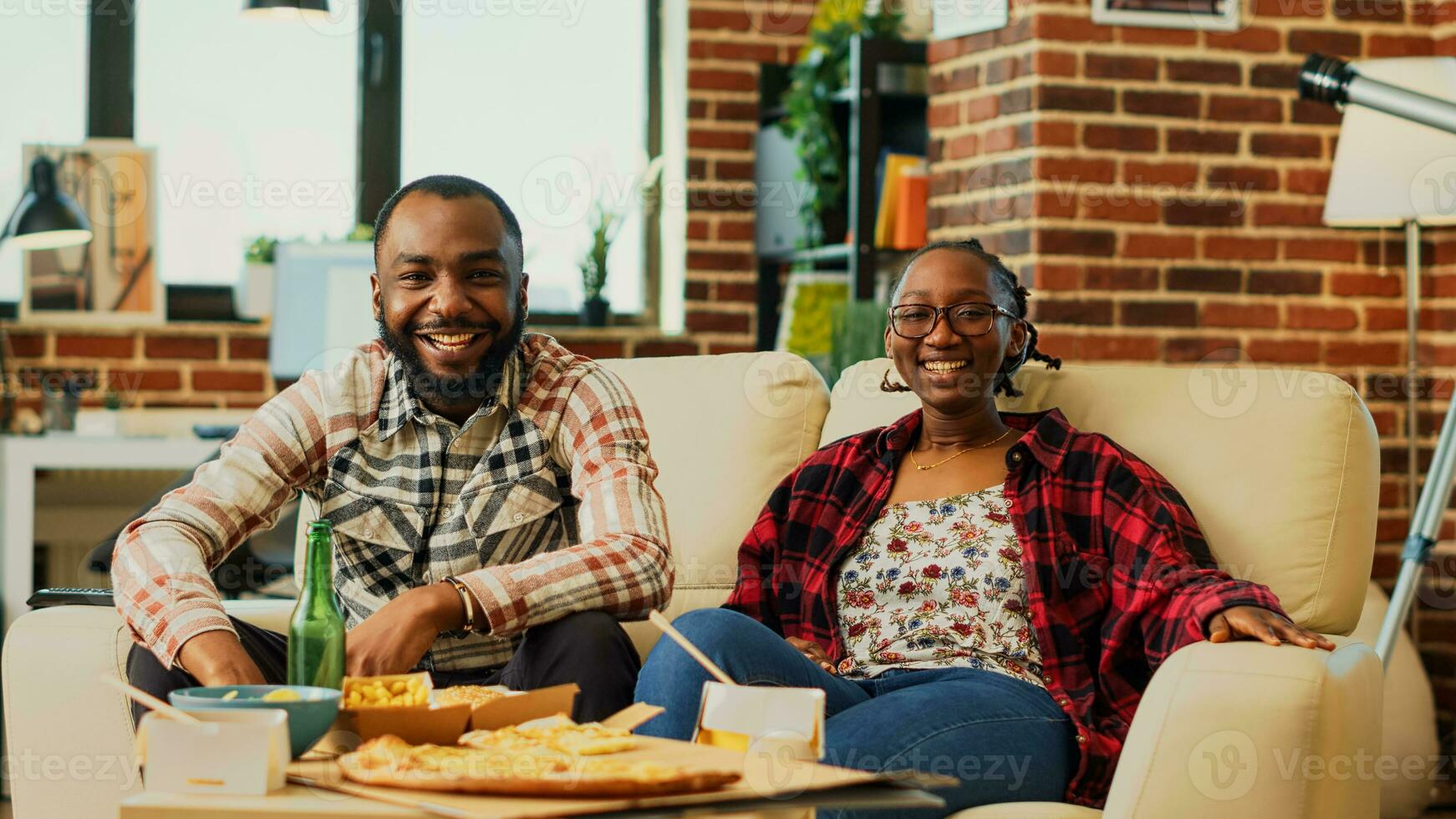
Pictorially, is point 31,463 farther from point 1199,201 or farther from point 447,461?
point 1199,201

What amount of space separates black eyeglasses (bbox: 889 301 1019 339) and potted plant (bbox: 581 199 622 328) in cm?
237

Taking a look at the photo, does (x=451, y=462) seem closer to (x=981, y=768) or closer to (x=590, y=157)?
(x=981, y=768)

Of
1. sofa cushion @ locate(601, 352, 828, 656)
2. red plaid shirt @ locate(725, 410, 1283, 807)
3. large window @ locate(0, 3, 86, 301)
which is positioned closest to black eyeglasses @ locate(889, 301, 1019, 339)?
red plaid shirt @ locate(725, 410, 1283, 807)

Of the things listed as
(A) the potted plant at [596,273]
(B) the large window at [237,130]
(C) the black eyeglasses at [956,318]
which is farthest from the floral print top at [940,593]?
(B) the large window at [237,130]

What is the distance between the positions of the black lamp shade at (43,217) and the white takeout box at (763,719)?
10.3ft

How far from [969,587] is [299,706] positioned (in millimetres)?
1041

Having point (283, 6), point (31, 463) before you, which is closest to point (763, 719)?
point (31, 463)

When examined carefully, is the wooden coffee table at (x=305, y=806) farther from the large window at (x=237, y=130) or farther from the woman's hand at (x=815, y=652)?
the large window at (x=237, y=130)

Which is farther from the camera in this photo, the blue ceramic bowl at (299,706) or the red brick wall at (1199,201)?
the red brick wall at (1199,201)

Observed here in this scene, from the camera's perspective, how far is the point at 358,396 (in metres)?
1.93

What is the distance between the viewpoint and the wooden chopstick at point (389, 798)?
1.11 meters

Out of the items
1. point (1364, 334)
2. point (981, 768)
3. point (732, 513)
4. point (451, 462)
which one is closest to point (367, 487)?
point (451, 462)

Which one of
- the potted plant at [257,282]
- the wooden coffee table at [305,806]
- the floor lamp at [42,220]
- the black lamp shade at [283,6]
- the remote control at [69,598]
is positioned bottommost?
the wooden coffee table at [305,806]

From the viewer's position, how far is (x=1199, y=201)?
3303mm
